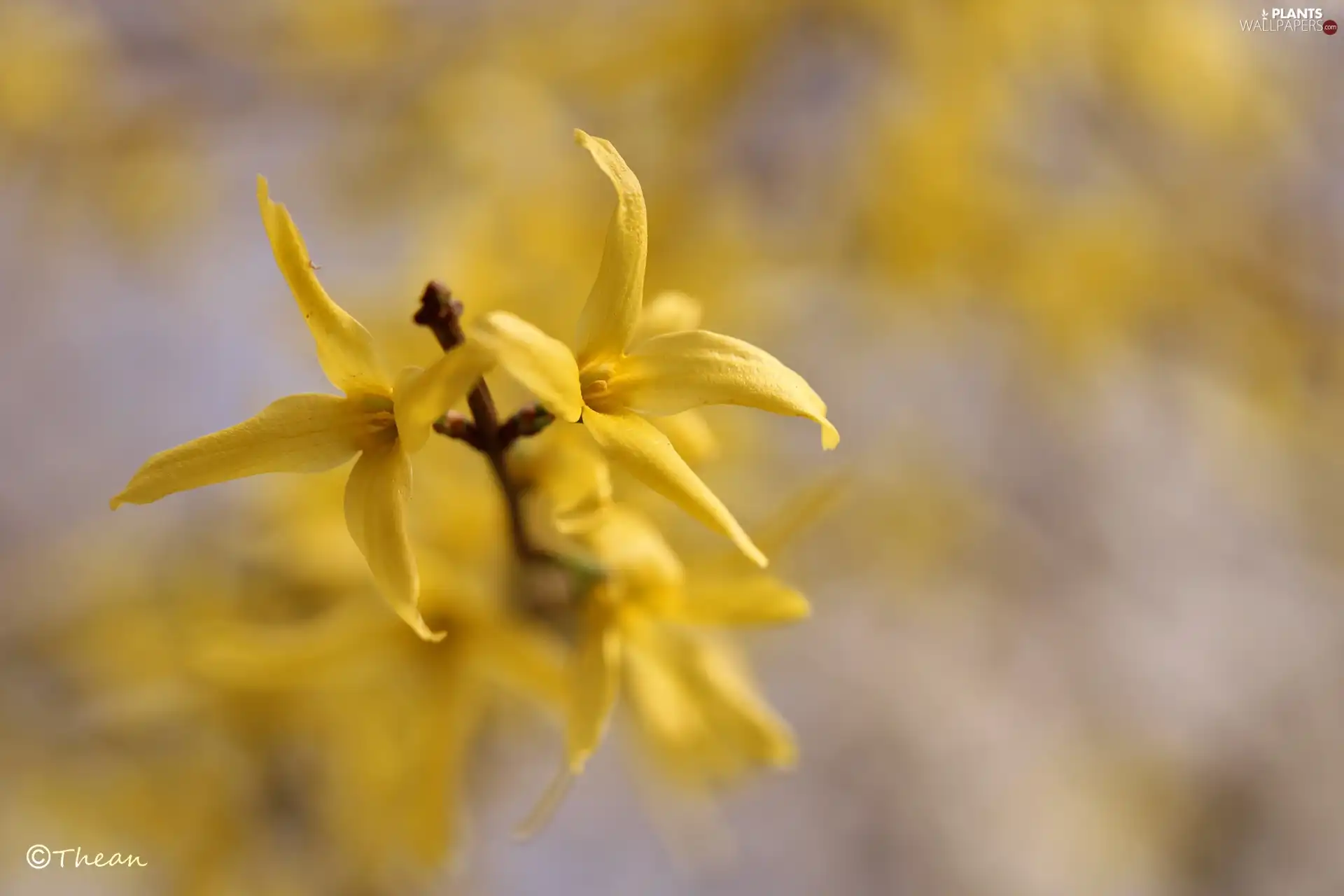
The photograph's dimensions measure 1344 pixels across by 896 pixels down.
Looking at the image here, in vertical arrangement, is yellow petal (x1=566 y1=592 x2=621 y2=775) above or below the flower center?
below

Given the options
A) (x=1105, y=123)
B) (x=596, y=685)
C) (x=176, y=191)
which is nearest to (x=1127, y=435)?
(x=1105, y=123)

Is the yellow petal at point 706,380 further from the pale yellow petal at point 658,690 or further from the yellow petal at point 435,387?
the pale yellow petal at point 658,690

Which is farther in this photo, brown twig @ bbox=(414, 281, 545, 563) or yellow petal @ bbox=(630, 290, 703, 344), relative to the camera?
yellow petal @ bbox=(630, 290, 703, 344)

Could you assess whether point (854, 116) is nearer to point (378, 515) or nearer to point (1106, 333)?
point (1106, 333)

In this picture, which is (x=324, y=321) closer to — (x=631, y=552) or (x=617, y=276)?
(x=617, y=276)

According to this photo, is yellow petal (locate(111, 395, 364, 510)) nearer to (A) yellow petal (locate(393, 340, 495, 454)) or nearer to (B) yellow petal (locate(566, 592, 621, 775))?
(A) yellow petal (locate(393, 340, 495, 454))

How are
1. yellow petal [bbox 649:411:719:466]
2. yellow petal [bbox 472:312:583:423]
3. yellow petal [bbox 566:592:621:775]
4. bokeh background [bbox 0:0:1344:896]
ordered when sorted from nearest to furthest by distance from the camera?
yellow petal [bbox 472:312:583:423], yellow petal [bbox 566:592:621:775], yellow petal [bbox 649:411:719:466], bokeh background [bbox 0:0:1344:896]

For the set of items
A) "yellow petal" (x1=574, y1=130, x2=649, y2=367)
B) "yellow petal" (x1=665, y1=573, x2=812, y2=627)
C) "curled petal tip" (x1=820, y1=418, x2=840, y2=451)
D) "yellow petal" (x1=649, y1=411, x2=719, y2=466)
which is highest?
"yellow petal" (x1=574, y1=130, x2=649, y2=367)

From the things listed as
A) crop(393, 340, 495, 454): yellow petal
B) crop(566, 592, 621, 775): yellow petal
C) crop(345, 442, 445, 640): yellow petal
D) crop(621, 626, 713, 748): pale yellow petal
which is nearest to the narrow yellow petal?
crop(566, 592, 621, 775): yellow petal
